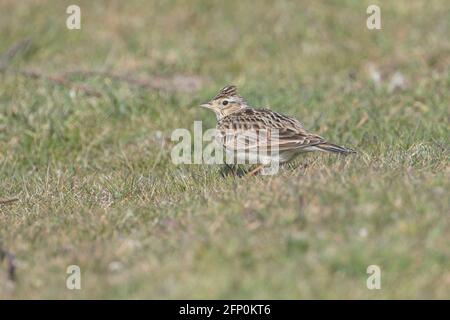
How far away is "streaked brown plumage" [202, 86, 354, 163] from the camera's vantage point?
26.1ft

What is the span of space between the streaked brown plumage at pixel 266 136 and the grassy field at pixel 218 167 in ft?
0.94

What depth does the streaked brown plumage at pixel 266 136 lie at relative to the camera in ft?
26.1

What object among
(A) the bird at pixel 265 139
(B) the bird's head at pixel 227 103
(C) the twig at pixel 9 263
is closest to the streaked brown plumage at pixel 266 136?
(A) the bird at pixel 265 139

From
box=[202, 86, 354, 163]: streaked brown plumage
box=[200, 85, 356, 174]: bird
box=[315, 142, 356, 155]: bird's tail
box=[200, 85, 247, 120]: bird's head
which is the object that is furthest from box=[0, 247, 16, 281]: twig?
box=[200, 85, 247, 120]: bird's head

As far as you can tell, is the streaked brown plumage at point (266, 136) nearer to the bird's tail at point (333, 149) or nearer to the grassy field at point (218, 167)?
the bird's tail at point (333, 149)

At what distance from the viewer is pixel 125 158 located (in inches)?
382

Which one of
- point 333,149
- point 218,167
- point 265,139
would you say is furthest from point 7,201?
point 333,149

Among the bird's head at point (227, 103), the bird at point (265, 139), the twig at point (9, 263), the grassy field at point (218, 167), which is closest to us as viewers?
the grassy field at point (218, 167)

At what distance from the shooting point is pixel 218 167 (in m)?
8.73

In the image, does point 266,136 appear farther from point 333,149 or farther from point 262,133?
point 333,149

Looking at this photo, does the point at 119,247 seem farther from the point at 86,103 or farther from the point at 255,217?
the point at 86,103

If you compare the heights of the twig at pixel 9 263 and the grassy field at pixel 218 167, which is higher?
the grassy field at pixel 218 167

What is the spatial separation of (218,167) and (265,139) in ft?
2.52

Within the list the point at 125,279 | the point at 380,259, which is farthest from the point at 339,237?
the point at 125,279
